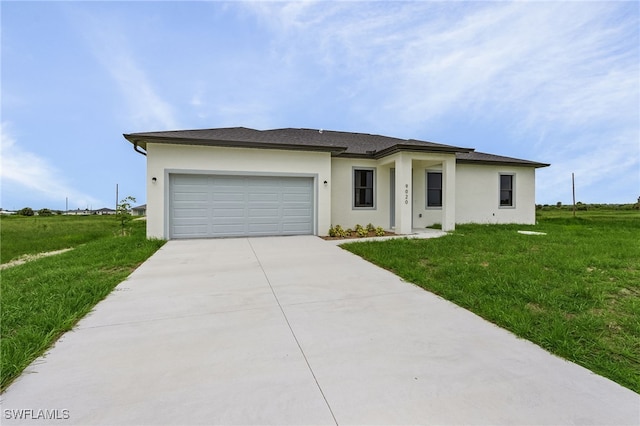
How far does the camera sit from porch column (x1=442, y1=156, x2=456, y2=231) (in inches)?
417

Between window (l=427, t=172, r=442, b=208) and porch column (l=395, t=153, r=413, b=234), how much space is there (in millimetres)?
2665

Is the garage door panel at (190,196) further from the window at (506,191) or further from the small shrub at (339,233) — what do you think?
the window at (506,191)

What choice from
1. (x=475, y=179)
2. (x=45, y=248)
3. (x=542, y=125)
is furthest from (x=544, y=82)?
(x=45, y=248)

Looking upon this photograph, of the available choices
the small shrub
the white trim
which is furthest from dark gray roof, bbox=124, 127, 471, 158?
the white trim

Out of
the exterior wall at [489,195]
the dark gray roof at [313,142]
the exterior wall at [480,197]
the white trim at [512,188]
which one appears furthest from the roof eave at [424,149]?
the white trim at [512,188]

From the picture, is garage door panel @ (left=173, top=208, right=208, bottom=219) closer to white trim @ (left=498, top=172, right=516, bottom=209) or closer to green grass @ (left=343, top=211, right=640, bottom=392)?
green grass @ (left=343, top=211, right=640, bottom=392)

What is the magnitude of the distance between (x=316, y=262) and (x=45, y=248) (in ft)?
33.9

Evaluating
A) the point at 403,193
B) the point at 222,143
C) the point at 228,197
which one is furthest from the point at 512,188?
the point at 222,143

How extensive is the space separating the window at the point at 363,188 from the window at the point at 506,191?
6770 millimetres

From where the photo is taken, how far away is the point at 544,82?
12.5m

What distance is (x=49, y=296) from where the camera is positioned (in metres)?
3.87

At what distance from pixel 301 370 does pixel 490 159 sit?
13.9m

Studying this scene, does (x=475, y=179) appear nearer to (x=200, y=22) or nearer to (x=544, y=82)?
(x=544, y=82)

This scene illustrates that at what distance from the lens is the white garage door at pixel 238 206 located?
921 centimetres
